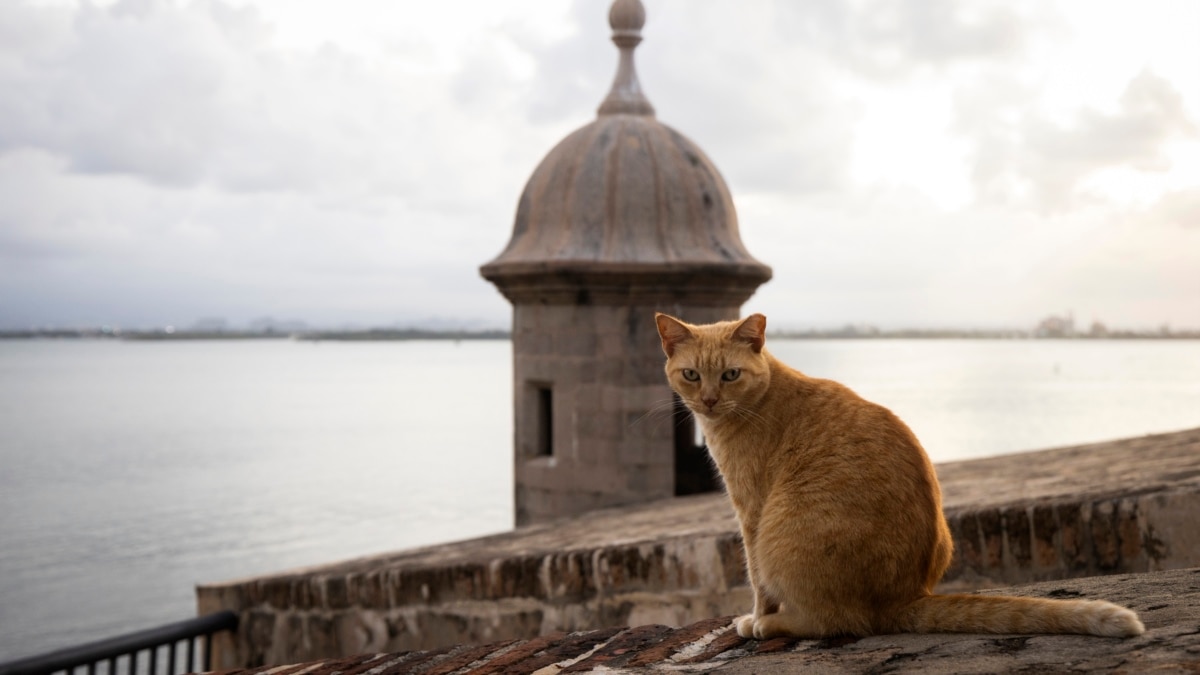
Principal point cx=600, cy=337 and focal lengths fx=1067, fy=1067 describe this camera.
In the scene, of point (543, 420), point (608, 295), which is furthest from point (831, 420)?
point (543, 420)

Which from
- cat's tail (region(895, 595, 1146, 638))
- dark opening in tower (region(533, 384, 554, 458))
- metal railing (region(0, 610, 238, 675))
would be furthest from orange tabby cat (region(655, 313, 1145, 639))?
dark opening in tower (region(533, 384, 554, 458))

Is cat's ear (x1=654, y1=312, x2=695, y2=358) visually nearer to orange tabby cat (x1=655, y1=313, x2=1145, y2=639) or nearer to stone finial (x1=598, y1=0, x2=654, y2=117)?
orange tabby cat (x1=655, y1=313, x2=1145, y2=639)

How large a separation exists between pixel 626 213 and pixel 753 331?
6.15 m

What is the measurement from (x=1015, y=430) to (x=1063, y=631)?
49.2 meters

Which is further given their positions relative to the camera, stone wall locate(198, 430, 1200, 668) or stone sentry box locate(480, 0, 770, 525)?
stone sentry box locate(480, 0, 770, 525)

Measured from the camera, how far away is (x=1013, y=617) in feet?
8.29

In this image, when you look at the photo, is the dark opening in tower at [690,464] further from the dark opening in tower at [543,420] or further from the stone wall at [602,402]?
the dark opening in tower at [543,420]

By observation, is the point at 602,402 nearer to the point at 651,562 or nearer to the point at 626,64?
the point at 626,64

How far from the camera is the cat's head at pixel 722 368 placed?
3111mm

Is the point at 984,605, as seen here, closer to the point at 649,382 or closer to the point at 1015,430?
the point at 649,382

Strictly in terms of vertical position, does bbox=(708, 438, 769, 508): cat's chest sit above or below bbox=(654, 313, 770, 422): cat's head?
below

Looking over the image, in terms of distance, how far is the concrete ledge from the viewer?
223 centimetres

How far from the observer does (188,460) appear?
5359cm

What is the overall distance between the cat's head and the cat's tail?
0.75m
